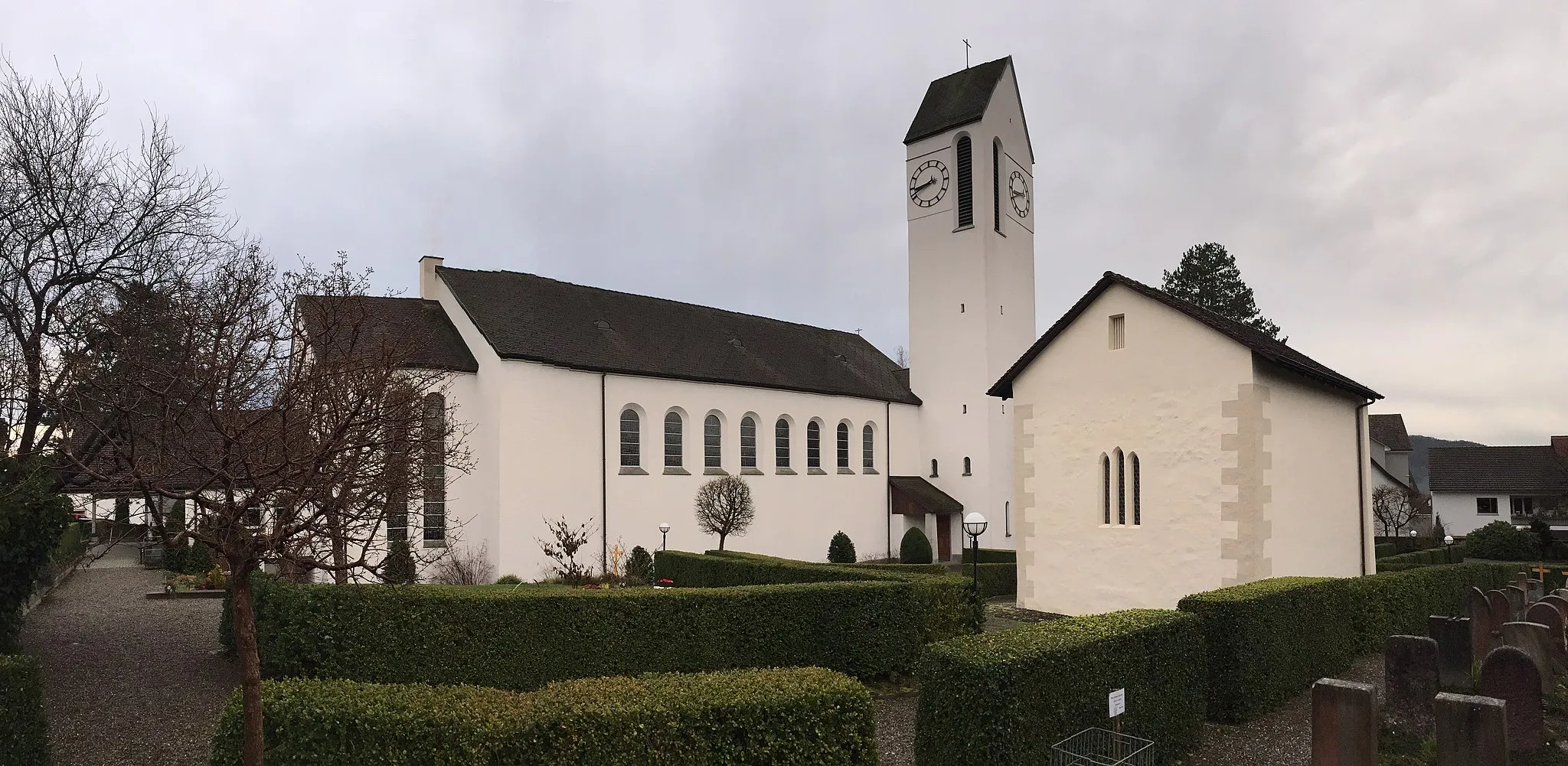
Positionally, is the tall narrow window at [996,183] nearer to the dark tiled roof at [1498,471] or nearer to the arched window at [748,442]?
the arched window at [748,442]

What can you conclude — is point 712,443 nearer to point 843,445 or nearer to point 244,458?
point 843,445

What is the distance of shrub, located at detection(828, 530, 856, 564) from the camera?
27.2 m

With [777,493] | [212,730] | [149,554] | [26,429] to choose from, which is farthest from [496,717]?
[149,554]

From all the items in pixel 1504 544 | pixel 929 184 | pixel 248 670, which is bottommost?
pixel 1504 544

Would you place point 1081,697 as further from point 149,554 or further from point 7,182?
point 149,554

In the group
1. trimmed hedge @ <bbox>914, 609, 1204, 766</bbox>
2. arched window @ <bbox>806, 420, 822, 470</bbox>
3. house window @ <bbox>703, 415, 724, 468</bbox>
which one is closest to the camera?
trimmed hedge @ <bbox>914, 609, 1204, 766</bbox>

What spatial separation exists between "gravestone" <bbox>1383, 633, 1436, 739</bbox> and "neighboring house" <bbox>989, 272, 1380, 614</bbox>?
12.1 feet

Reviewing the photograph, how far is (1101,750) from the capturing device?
719 cm

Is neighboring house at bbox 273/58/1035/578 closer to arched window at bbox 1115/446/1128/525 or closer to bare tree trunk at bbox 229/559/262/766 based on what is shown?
bare tree trunk at bbox 229/559/262/766

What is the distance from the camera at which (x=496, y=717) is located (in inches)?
241

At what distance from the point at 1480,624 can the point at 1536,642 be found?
164 cm

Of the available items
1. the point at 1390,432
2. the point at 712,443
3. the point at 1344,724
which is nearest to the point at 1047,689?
the point at 1344,724

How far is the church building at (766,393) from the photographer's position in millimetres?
22109

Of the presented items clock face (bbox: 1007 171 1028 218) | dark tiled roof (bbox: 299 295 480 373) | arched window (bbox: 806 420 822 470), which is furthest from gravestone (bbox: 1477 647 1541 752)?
clock face (bbox: 1007 171 1028 218)
